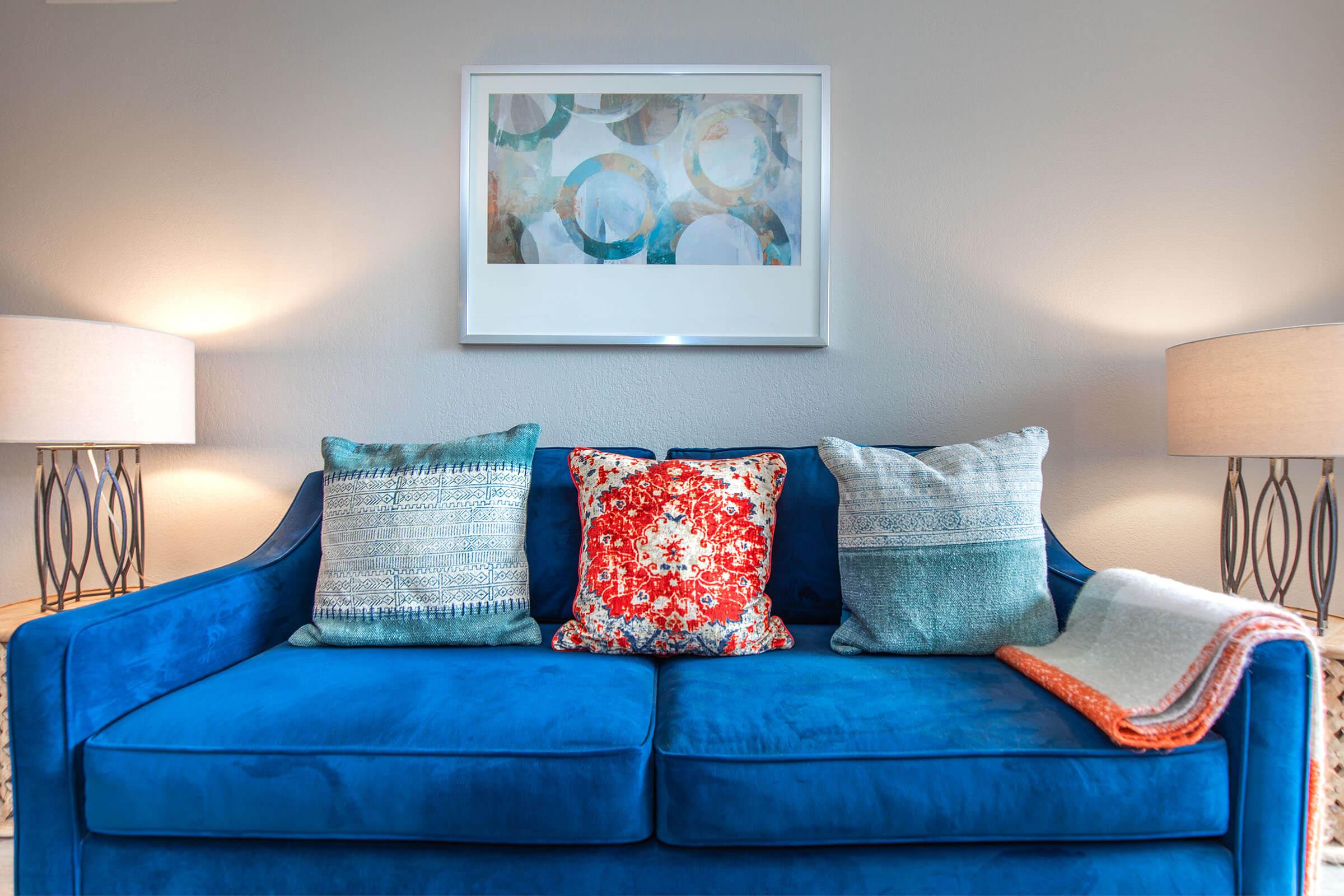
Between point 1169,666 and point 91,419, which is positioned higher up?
point 91,419

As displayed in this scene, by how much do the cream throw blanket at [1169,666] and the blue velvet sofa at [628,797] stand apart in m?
0.03

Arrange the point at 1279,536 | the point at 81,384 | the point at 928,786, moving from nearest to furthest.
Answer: the point at 928,786, the point at 81,384, the point at 1279,536

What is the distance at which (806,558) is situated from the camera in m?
1.58

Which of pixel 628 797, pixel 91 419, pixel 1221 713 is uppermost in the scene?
pixel 91 419

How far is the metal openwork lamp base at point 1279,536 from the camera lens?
1489 mm

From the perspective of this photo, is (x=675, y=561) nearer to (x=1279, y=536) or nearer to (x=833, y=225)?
(x=833, y=225)

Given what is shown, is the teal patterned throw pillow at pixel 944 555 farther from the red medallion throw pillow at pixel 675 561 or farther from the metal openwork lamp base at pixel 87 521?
the metal openwork lamp base at pixel 87 521

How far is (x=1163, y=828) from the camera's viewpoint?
0.98 m

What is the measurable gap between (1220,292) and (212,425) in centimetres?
288

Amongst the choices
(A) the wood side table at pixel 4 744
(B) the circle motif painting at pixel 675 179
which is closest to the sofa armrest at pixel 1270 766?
(B) the circle motif painting at pixel 675 179

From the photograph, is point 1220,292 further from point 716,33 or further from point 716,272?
point 716,33

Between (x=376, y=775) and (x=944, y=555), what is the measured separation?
1.06m

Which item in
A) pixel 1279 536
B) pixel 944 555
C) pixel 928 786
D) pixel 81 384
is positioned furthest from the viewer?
pixel 1279 536

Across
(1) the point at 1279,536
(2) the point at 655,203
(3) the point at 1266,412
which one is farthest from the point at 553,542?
(1) the point at 1279,536
